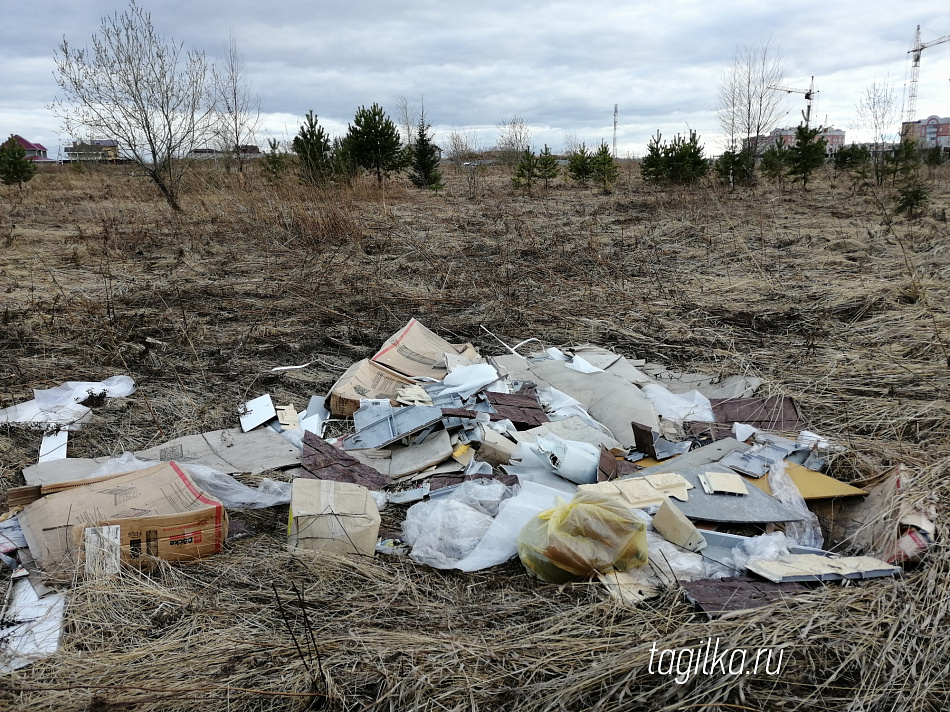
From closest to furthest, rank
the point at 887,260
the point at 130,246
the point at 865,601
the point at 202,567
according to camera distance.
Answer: the point at 865,601, the point at 202,567, the point at 887,260, the point at 130,246

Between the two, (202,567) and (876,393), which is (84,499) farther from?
(876,393)

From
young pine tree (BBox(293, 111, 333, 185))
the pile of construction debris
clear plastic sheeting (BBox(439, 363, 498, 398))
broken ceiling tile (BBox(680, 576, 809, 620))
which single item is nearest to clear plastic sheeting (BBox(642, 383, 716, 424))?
the pile of construction debris

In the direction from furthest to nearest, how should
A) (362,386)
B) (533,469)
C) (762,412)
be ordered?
(362,386), (762,412), (533,469)

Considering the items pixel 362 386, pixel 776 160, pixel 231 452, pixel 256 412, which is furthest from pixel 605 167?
pixel 231 452

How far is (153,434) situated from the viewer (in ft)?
12.1

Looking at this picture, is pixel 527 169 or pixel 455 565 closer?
pixel 455 565

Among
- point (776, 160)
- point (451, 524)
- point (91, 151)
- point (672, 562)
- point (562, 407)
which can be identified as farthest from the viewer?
point (91, 151)

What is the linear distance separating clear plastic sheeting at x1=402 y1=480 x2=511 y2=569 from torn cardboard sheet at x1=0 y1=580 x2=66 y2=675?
4.01ft

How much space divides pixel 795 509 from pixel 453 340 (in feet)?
10.8

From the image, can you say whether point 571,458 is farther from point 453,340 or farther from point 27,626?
point 453,340

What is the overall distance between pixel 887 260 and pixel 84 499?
8.11 meters

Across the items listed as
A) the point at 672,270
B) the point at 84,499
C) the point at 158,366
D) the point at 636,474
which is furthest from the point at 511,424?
the point at 672,270

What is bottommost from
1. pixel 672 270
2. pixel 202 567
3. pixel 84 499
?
pixel 202 567

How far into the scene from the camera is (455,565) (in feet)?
7.83
